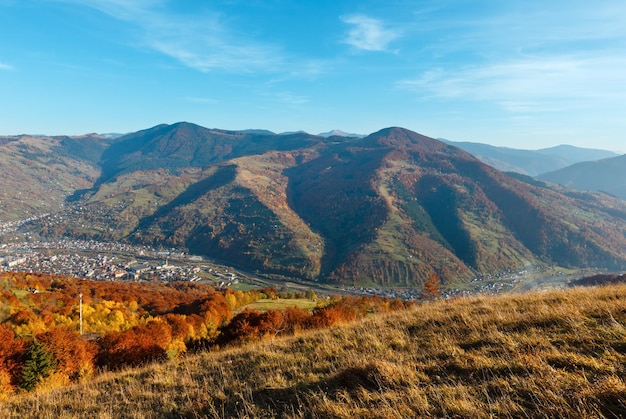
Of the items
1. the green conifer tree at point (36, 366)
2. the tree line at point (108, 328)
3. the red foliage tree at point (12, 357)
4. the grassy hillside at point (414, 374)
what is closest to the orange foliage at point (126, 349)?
the tree line at point (108, 328)

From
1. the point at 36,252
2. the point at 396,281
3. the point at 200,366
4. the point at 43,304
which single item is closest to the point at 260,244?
the point at 396,281

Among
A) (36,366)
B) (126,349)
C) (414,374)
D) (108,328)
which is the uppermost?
(414,374)

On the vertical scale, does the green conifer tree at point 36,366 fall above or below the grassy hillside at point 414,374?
below

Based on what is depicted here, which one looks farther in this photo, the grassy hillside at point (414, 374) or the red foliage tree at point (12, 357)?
the red foliage tree at point (12, 357)

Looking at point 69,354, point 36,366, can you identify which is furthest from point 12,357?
point 69,354

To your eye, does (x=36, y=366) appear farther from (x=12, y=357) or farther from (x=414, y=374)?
(x=414, y=374)

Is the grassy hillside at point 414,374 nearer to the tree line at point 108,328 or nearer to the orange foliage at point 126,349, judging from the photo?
the tree line at point 108,328
